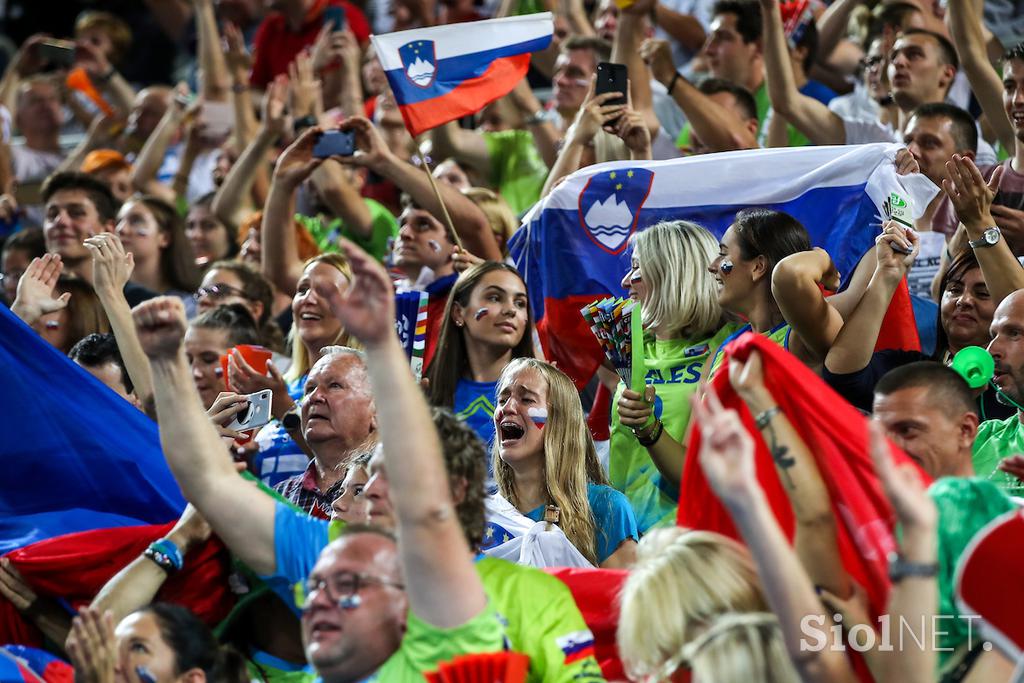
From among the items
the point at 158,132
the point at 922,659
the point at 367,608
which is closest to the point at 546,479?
the point at 367,608

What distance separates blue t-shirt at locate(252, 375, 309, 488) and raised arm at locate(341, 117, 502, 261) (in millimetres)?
1325

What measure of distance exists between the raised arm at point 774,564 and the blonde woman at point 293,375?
2.45 m

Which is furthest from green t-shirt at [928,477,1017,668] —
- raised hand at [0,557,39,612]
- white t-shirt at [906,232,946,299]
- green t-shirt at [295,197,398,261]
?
green t-shirt at [295,197,398,261]

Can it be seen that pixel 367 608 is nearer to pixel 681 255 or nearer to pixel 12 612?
pixel 12 612

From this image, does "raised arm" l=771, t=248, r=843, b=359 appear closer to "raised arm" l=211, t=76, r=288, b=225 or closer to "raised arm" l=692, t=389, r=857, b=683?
"raised arm" l=692, t=389, r=857, b=683

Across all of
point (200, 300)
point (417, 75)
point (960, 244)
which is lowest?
point (200, 300)

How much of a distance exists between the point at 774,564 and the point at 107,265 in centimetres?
324

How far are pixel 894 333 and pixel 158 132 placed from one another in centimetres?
590

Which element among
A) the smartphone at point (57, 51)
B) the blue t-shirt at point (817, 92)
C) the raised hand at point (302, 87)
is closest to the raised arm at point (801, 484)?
the blue t-shirt at point (817, 92)

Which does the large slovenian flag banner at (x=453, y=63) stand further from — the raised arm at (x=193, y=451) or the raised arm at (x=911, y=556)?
the raised arm at (x=911, y=556)

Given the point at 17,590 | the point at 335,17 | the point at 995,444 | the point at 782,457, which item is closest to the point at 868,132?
the point at 995,444

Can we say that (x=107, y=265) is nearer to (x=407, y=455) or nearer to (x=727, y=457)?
(x=407, y=455)

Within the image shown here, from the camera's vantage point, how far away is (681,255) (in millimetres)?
5426

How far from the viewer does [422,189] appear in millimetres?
6703
